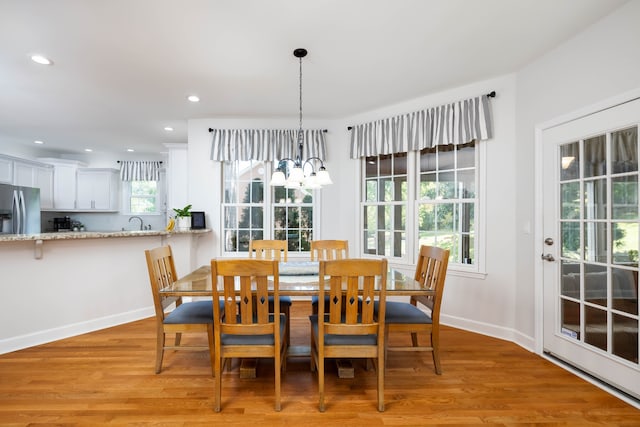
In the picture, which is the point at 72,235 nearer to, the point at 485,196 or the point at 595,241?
the point at 485,196

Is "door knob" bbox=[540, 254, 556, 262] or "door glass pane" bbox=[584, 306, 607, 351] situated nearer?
"door glass pane" bbox=[584, 306, 607, 351]

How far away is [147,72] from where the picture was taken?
2824 mm

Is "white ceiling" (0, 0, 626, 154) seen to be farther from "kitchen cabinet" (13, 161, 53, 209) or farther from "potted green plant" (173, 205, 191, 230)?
"kitchen cabinet" (13, 161, 53, 209)

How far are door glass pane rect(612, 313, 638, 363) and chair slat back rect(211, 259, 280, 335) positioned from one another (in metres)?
2.30

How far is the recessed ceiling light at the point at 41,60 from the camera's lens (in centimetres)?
252

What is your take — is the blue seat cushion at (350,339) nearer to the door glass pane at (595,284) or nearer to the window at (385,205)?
the door glass pane at (595,284)

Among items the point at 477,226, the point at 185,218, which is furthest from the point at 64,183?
the point at 477,226

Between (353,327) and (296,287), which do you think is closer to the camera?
(353,327)

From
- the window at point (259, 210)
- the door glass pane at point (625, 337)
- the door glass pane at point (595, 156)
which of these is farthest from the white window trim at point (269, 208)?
the door glass pane at point (625, 337)

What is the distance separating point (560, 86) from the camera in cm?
242

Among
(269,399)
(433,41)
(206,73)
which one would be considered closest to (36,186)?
(206,73)

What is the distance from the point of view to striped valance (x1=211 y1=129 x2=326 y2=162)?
4055 millimetres

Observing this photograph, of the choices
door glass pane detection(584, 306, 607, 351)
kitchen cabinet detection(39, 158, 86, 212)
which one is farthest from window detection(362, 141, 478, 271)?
kitchen cabinet detection(39, 158, 86, 212)

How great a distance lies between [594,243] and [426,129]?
73.7 inches
